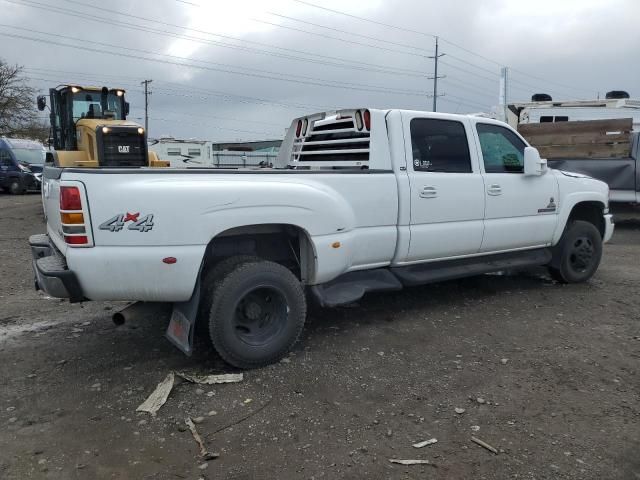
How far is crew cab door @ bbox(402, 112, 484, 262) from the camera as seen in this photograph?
5.04 meters

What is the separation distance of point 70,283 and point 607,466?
3.41 metres

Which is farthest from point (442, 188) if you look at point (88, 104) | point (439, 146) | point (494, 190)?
point (88, 104)

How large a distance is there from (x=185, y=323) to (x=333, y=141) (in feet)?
8.09

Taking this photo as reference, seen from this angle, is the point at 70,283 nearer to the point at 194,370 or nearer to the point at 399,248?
the point at 194,370

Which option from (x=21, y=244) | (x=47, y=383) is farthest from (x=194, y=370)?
(x=21, y=244)

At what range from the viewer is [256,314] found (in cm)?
427

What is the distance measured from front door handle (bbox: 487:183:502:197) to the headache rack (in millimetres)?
1431

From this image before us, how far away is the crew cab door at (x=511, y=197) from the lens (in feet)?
18.6

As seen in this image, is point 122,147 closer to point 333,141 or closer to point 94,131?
point 94,131

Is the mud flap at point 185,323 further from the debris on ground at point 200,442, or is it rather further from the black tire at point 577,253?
the black tire at point 577,253

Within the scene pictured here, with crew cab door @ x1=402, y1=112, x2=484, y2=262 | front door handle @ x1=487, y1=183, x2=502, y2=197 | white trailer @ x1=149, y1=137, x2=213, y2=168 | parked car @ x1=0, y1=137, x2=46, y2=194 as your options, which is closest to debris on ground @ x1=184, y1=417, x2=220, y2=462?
crew cab door @ x1=402, y1=112, x2=484, y2=262

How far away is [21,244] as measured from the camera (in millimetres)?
10047

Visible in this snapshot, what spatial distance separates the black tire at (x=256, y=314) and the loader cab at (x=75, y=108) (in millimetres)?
11665

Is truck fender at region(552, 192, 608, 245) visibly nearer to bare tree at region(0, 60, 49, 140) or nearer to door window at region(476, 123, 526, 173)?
door window at region(476, 123, 526, 173)
